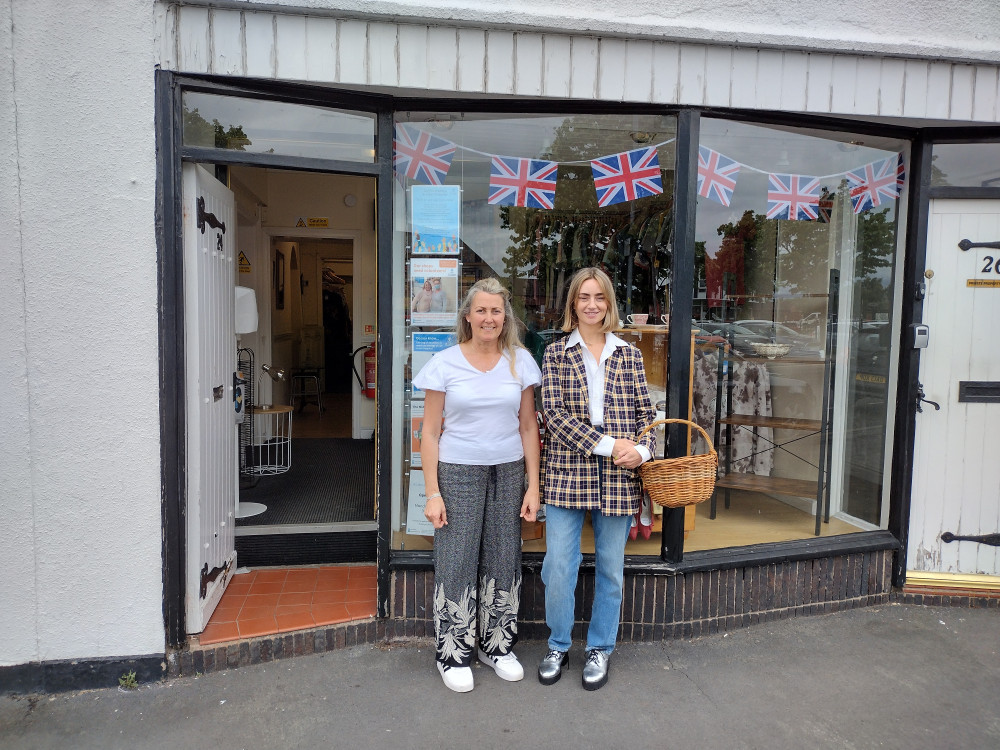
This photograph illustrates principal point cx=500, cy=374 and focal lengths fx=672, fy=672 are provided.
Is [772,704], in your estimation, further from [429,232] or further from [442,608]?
[429,232]

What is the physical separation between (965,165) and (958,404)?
4.71 feet

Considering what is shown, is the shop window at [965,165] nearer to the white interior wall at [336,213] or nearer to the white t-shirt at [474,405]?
the white t-shirt at [474,405]

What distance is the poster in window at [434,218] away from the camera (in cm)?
367

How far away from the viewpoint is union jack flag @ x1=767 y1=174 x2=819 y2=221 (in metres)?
4.10

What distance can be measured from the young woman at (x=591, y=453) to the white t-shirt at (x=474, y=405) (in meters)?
0.21

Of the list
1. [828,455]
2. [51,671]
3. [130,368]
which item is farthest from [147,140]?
[828,455]

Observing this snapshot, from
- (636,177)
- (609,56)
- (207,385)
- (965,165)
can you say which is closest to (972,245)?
(965,165)

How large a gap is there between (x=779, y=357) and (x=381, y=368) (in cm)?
274

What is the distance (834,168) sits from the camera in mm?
4133

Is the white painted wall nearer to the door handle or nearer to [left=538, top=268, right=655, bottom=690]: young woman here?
the door handle

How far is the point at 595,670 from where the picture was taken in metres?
3.19

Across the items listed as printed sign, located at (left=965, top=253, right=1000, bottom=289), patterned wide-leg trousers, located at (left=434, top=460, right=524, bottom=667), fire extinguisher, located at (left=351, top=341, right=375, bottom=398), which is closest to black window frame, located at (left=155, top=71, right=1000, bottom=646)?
printed sign, located at (left=965, top=253, right=1000, bottom=289)

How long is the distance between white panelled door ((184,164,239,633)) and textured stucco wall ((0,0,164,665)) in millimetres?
202

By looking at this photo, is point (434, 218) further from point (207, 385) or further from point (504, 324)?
point (207, 385)
